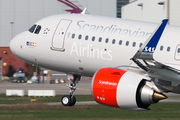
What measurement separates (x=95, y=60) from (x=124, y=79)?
3.96m

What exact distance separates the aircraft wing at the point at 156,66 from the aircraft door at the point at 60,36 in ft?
19.8

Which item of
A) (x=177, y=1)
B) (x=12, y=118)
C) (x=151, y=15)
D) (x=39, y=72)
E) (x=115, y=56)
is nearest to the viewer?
(x=115, y=56)

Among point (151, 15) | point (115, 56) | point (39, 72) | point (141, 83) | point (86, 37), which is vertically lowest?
point (39, 72)

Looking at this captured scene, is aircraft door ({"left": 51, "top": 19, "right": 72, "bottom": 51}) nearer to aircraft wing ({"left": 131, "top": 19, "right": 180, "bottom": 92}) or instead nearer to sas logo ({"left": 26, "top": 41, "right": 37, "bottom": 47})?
sas logo ({"left": 26, "top": 41, "right": 37, "bottom": 47})

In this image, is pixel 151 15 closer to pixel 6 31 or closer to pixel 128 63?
pixel 128 63

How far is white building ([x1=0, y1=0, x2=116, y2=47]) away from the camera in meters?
89.1

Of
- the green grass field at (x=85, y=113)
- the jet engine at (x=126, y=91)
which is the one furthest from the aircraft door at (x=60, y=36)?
the green grass field at (x=85, y=113)

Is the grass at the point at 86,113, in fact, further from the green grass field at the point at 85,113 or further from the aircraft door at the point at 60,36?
the aircraft door at the point at 60,36

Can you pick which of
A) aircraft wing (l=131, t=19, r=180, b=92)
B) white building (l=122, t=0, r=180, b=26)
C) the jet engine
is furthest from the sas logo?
white building (l=122, t=0, r=180, b=26)

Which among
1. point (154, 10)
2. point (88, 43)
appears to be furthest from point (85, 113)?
point (154, 10)

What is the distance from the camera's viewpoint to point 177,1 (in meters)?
44.5

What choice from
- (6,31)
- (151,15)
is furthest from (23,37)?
(6,31)

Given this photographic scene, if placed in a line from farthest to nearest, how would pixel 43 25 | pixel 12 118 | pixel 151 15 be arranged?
1. pixel 151 15
2. pixel 12 118
3. pixel 43 25

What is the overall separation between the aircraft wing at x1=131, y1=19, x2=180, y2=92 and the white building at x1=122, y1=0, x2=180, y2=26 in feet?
108
